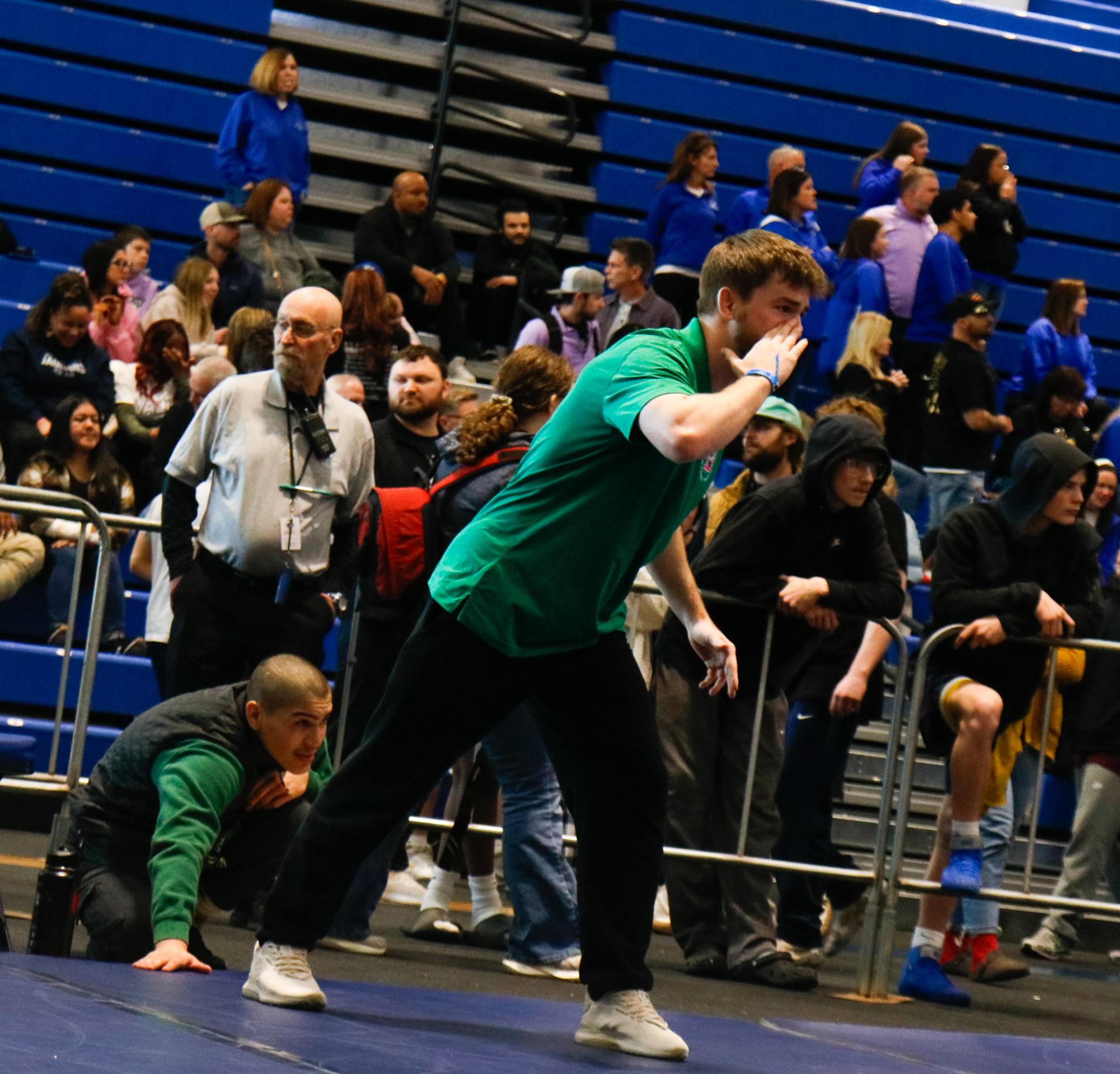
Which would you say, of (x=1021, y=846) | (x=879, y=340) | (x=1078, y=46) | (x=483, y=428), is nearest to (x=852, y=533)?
(x=483, y=428)

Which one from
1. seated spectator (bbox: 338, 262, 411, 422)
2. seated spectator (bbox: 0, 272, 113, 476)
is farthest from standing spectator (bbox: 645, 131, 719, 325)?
seated spectator (bbox: 0, 272, 113, 476)

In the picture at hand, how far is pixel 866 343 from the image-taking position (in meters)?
10.6

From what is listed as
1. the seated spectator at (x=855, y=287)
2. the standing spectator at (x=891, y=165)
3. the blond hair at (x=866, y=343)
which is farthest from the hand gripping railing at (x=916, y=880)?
the standing spectator at (x=891, y=165)

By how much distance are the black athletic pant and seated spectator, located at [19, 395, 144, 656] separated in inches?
154

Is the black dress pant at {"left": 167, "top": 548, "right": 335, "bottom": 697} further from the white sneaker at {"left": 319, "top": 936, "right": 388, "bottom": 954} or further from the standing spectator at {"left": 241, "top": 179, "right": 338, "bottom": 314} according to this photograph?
the standing spectator at {"left": 241, "top": 179, "right": 338, "bottom": 314}

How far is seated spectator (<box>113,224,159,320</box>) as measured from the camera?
9.54 metres

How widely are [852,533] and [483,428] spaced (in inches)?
50.0

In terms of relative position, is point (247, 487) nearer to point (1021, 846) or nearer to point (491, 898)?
point (491, 898)

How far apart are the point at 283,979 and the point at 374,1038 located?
29 centimetres

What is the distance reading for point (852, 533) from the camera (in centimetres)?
567

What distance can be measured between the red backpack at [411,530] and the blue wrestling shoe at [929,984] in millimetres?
1943

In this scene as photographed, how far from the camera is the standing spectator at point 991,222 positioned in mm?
12305

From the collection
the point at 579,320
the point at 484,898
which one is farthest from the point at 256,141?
the point at 484,898

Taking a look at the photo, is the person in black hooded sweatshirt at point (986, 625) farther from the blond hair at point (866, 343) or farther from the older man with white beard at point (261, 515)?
the blond hair at point (866, 343)
